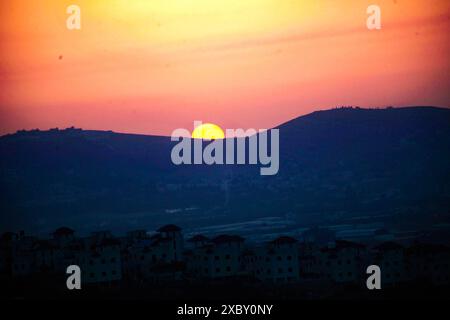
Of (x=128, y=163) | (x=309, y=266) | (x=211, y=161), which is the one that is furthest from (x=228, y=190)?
(x=309, y=266)

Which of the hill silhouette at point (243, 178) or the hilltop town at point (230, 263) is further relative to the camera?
the hill silhouette at point (243, 178)

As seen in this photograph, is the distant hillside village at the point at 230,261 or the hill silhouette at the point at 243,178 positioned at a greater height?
the hill silhouette at the point at 243,178

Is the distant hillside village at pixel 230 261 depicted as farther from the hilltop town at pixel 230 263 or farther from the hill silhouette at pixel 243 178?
the hill silhouette at pixel 243 178

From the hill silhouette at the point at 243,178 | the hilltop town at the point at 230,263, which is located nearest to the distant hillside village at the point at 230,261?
the hilltop town at the point at 230,263

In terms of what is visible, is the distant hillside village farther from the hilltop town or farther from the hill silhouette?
the hill silhouette

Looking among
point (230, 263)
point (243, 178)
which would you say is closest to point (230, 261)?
point (230, 263)

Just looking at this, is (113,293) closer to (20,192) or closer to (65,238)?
(65,238)
